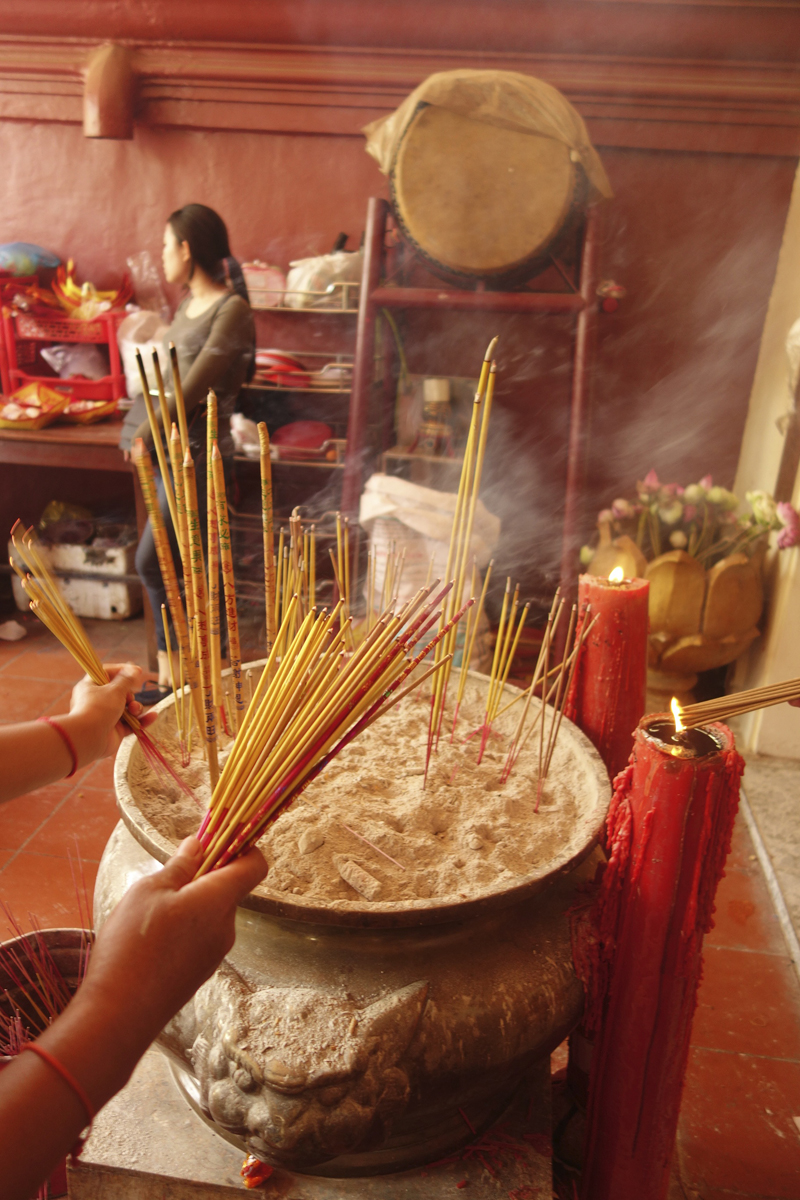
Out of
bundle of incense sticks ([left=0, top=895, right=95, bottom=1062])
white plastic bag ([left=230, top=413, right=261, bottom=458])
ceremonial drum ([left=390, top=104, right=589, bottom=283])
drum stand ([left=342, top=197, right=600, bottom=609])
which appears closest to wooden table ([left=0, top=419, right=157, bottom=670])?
white plastic bag ([left=230, top=413, right=261, bottom=458])

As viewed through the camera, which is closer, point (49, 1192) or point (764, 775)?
point (49, 1192)

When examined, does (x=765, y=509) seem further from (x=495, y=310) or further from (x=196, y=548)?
(x=196, y=548)

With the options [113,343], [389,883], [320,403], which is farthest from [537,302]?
[389,883]

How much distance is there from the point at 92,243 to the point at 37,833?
2661 mm

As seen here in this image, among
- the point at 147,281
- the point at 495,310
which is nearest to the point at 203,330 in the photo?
the point at 495,310

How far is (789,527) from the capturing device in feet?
8.46

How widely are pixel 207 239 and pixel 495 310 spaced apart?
3.27ft

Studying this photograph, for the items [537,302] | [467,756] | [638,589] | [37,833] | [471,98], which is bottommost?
[37,833]

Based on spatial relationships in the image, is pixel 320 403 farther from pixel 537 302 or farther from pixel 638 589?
pixel 638 589

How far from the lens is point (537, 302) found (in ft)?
9.19

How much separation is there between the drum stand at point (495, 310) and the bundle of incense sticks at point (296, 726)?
2.06m

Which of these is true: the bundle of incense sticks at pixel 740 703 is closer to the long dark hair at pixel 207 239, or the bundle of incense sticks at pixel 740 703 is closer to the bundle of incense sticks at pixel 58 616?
the bundle of incense sticks at pixel 58 616

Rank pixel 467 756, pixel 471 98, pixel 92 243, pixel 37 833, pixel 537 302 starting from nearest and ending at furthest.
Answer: pixel 467 756 < pixel 37 833 < pixel 471 98 < pixel 537 302 < pixel 92 243

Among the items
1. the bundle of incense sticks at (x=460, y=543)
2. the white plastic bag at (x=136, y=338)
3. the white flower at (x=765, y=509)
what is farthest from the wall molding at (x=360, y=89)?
the bundle of incense sticks at (x=460, y=543)
